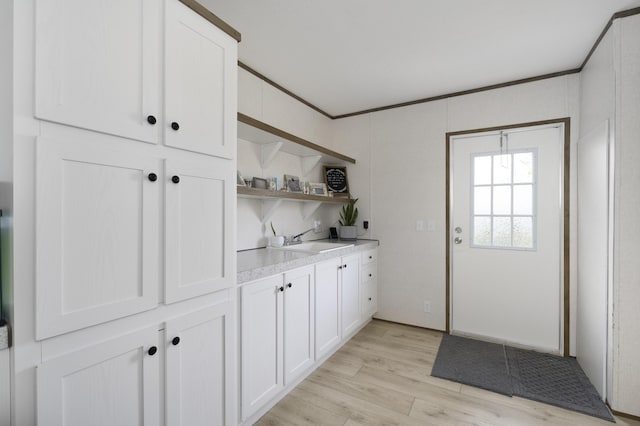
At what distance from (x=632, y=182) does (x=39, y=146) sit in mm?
2837

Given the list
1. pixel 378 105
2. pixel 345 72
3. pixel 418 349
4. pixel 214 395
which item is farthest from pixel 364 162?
pixel 214 395

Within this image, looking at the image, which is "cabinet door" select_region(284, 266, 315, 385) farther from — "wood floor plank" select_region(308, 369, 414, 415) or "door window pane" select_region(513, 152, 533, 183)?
"door window pane" select_region(513, 152, 533, 183)

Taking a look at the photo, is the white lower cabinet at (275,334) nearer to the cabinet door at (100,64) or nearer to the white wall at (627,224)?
the cabinet door at (100,64)

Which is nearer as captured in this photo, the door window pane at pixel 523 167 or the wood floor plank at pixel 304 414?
the wood floor plank at pixel 304 414

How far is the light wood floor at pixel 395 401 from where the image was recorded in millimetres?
1799

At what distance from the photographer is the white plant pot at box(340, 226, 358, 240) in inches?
130

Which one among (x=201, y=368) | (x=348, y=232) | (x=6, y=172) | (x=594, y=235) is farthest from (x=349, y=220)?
(x=6, y=172)

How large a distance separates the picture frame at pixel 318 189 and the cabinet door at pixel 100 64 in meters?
2.01

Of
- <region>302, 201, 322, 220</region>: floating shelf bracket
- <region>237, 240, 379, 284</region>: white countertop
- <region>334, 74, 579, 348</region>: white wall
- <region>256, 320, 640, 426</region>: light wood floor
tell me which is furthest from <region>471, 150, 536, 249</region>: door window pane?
<region>302, 201, 322, 220</region>: floating shelf bracket

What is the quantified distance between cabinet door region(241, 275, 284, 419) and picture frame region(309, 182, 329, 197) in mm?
1379

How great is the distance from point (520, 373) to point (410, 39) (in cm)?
263

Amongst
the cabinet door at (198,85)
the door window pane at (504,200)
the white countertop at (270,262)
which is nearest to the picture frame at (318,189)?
the white countertop at (270,262)

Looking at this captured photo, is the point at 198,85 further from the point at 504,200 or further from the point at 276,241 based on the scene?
the point at 504,200

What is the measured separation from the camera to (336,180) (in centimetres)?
349
